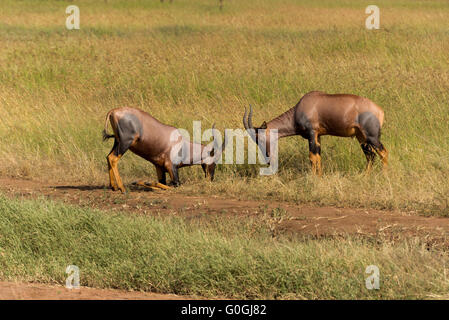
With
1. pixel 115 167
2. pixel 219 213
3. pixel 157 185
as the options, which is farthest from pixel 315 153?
pixel 115 167

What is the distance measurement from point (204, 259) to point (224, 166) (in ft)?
12.8

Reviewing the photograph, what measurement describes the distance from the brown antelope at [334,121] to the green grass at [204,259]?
7.17ft

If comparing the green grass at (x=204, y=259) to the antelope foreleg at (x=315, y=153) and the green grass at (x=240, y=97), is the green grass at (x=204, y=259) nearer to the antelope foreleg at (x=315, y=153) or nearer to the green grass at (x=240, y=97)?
the green grass at (x=240, y=97)

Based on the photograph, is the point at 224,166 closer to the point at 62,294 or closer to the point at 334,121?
the point at 334,121

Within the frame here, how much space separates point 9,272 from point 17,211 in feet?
4.14

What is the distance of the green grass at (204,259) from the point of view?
573 cm

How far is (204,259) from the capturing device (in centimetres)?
616

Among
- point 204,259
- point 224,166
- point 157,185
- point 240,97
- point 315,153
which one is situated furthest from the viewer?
point 240,97

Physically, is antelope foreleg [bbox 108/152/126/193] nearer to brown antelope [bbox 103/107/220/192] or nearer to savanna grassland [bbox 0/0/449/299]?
brown antelope [bbox 103/107/220/192]

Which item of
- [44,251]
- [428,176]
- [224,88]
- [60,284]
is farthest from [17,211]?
[224,88]

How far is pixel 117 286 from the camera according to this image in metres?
6.12

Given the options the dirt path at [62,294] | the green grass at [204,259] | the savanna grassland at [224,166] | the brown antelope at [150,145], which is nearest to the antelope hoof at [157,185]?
the brown antelope at [150,145]
